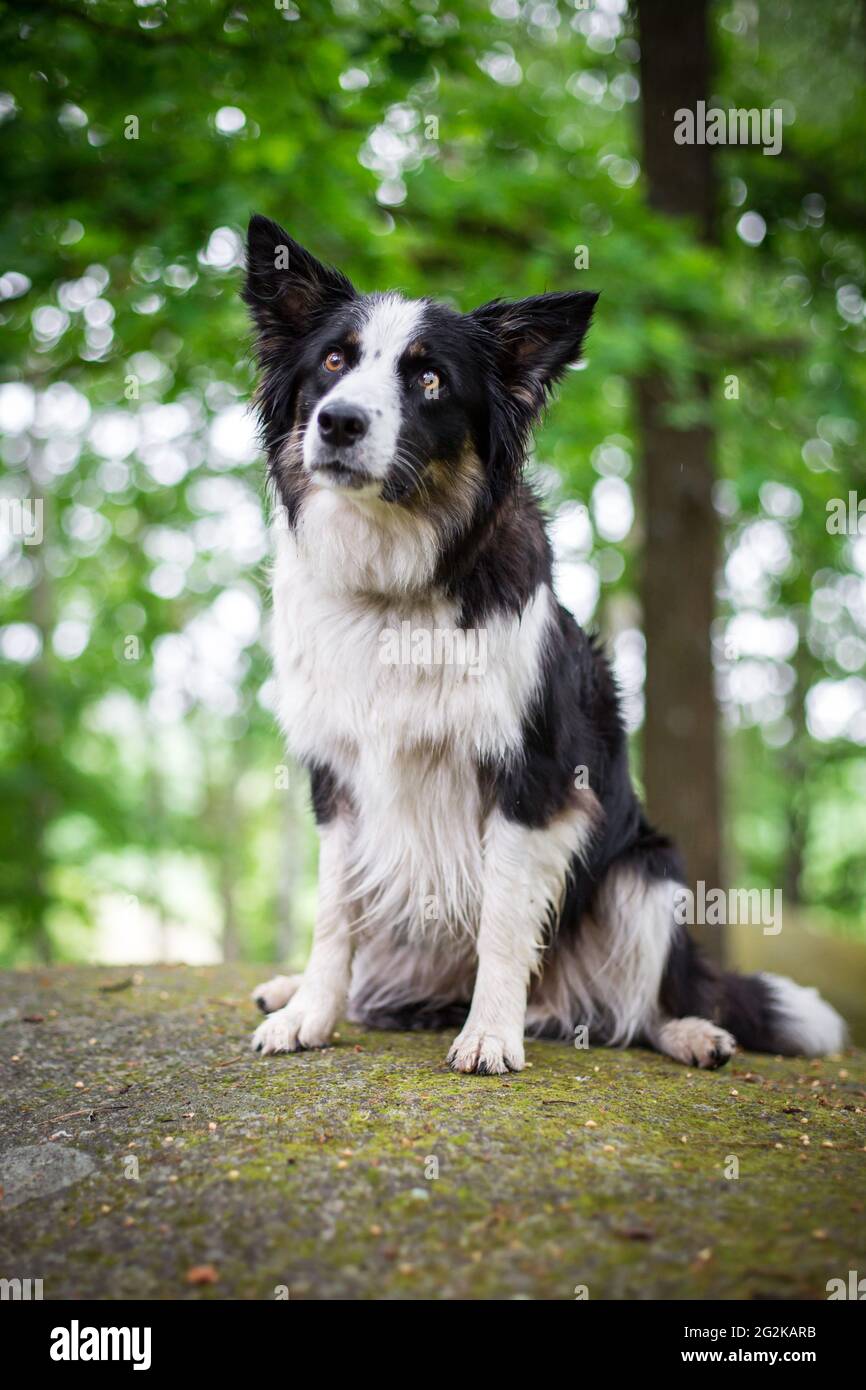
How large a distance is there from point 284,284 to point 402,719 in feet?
5.39

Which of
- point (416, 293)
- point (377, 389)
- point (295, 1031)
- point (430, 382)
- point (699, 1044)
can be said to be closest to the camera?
point (377, 389)

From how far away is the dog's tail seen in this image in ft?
15.5

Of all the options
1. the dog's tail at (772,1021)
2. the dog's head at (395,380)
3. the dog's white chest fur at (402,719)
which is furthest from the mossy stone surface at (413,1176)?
the dog's head at (395,380)

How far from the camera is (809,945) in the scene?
8.85m

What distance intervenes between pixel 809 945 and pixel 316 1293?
7.47 metres

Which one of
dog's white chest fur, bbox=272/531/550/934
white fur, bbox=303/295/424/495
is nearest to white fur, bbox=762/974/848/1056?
dog's white chest fur, bbox=272/531/550/934

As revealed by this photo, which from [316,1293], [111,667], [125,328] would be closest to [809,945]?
[125,328]

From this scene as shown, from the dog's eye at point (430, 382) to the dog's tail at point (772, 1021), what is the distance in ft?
9.07

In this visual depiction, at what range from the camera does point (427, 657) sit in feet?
12.1

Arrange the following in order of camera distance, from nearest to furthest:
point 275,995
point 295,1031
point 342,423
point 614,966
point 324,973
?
point 342,423
point 295,1031
point 324,973
point 614,966
point 275,995

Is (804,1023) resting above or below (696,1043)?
below

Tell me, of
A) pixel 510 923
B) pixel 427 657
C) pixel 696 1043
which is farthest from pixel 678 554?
pixel 510 923

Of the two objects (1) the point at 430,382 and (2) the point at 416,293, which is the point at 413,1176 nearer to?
(1) the point at 430,382
